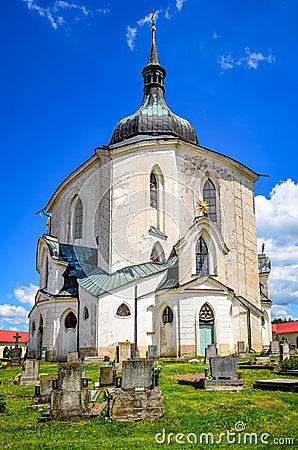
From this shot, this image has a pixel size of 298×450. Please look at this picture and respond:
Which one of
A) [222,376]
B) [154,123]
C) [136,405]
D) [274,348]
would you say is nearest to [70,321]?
[274,348]

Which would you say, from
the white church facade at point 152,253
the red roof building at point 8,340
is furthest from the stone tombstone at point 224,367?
the red roof building at point 8,340

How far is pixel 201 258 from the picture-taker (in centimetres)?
3195

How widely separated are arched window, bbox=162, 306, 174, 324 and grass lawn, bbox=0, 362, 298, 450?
1816cm

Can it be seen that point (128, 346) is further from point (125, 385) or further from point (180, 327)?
point (125, 385)

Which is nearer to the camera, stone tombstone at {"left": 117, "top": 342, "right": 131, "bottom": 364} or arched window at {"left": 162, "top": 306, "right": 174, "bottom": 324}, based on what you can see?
stone tombstone at {"left": 117, "top": 342, "right": 131, "bottom": 364}

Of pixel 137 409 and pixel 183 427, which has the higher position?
pixel 137 409

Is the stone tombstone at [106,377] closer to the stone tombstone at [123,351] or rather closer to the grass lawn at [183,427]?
the grass lawn at [183,427]

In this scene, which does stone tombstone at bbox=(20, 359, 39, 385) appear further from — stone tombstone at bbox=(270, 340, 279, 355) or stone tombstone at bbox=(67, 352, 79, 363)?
stone tombstone at bbox=(270, 340, 279, 355)

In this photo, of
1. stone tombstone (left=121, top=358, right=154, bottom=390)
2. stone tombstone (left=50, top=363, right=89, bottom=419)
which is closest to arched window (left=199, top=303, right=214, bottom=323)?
stone tombstone (left=121, top=358, right=154, bottom=390)

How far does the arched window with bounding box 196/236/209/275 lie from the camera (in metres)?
31.7

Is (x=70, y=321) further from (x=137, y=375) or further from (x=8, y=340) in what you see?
(x=8, y=340)

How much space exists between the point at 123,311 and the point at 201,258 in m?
6.76

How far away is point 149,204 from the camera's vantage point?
3478 cm

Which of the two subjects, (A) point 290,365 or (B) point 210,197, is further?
(B) point 210,197
